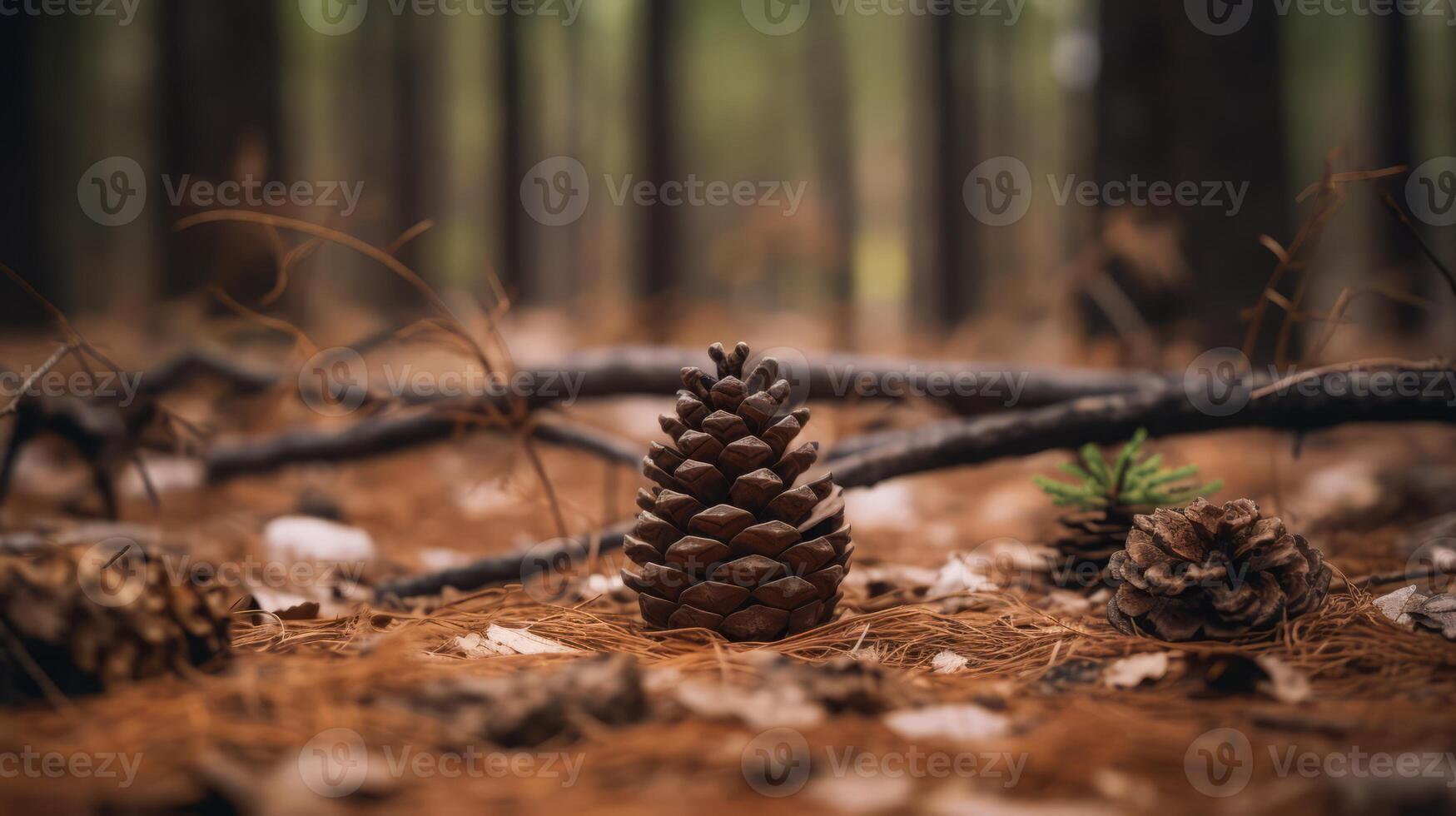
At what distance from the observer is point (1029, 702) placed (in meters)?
1.16

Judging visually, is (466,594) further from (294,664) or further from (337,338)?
(337,338)

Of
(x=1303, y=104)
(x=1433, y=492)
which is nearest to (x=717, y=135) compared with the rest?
(x=1303, y=104)

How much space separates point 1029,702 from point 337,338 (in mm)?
5493

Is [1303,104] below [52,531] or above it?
above
